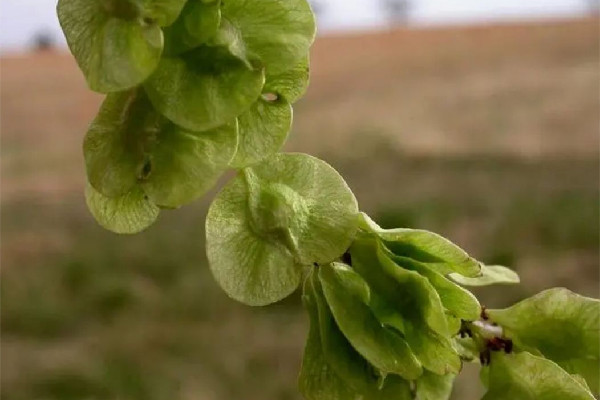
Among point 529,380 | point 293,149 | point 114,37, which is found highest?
point 114,37

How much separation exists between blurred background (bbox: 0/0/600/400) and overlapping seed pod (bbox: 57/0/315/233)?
7.91 ft

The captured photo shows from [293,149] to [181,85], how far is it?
5402 mm

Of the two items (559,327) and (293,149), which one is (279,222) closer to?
(559,327)

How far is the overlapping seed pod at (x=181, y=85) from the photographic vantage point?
178mm

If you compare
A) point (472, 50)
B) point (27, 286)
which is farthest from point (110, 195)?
point (472, 50)

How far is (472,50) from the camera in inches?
355

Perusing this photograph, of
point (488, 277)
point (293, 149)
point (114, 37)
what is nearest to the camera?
point (114, 37)

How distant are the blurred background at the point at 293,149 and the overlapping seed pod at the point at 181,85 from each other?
2.41m

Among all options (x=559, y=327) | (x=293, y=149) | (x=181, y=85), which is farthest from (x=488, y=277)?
(x=293, y=149)

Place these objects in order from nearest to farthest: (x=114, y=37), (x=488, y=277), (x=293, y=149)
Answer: (x=114, y=37)
(x=488, y=277)
(x=293, y=149)

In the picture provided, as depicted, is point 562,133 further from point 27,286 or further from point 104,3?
point 104,3

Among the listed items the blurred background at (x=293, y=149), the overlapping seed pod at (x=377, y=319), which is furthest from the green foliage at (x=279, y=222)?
the blurred background at (x=293, y=149)

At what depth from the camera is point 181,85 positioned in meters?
0.19

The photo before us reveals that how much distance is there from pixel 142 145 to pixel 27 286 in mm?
3665
